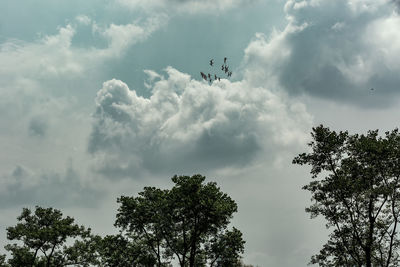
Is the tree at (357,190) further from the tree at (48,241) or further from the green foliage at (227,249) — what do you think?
the tree at (48,241)

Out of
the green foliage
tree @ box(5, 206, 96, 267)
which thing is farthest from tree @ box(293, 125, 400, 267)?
tree @ box(5, 206, 96, 267)

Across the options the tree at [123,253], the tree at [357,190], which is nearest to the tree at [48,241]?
the tree at [123,253]

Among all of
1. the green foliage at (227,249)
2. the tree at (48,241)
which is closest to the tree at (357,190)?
the green foliage at (227,249)

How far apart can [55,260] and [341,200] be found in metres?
39.6

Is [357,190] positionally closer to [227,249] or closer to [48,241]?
[227,249]

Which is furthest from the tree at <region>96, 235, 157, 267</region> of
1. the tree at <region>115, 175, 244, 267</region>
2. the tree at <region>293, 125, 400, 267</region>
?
the tree at <region>293, 125, 400, 267</region>

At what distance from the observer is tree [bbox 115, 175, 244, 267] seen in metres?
41.3

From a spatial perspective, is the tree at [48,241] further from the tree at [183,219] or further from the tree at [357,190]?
the tree at [357,190]

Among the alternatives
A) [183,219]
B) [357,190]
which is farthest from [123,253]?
[357,190]

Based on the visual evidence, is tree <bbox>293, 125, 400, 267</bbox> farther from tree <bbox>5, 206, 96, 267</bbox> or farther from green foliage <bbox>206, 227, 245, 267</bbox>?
tree <bbox>5, 206, 96, 267</bbox>

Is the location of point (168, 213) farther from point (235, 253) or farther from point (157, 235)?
point (235, 253)

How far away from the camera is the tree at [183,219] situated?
4128cm

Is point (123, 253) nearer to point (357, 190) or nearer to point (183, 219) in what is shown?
point (183, 219)

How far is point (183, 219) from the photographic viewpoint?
42.7 meters
